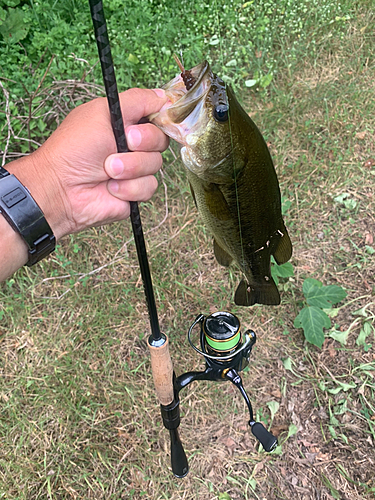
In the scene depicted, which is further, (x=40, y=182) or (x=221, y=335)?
(x=221, y=335)

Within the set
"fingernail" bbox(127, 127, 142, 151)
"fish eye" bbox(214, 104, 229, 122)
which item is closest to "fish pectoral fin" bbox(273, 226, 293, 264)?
"fish eye" bbox(214, 104, 229, 122)

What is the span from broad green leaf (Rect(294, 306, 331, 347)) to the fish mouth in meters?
1.75

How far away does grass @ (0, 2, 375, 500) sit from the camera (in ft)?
7.73

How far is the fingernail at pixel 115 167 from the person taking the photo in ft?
4.44

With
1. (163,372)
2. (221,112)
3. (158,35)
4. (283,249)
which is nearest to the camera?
(221,112)

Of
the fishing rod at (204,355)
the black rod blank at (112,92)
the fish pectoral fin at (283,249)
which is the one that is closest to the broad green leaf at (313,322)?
the fishing rod at (204,355)

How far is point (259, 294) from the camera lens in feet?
5.83

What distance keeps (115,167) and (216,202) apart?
0.40 metres

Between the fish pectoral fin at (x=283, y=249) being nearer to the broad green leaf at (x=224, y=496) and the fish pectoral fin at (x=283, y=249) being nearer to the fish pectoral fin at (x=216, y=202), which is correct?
the fish pectoral fin at (x=216, y=202)

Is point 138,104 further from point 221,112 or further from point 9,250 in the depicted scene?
point 9,250

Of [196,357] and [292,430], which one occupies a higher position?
[196,357]

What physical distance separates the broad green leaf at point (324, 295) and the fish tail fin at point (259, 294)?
1010mm

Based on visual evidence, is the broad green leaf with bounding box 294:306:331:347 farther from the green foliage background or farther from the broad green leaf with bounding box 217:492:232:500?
the green foliage background

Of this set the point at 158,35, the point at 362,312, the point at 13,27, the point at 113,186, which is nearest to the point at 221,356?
the point at 113,186
